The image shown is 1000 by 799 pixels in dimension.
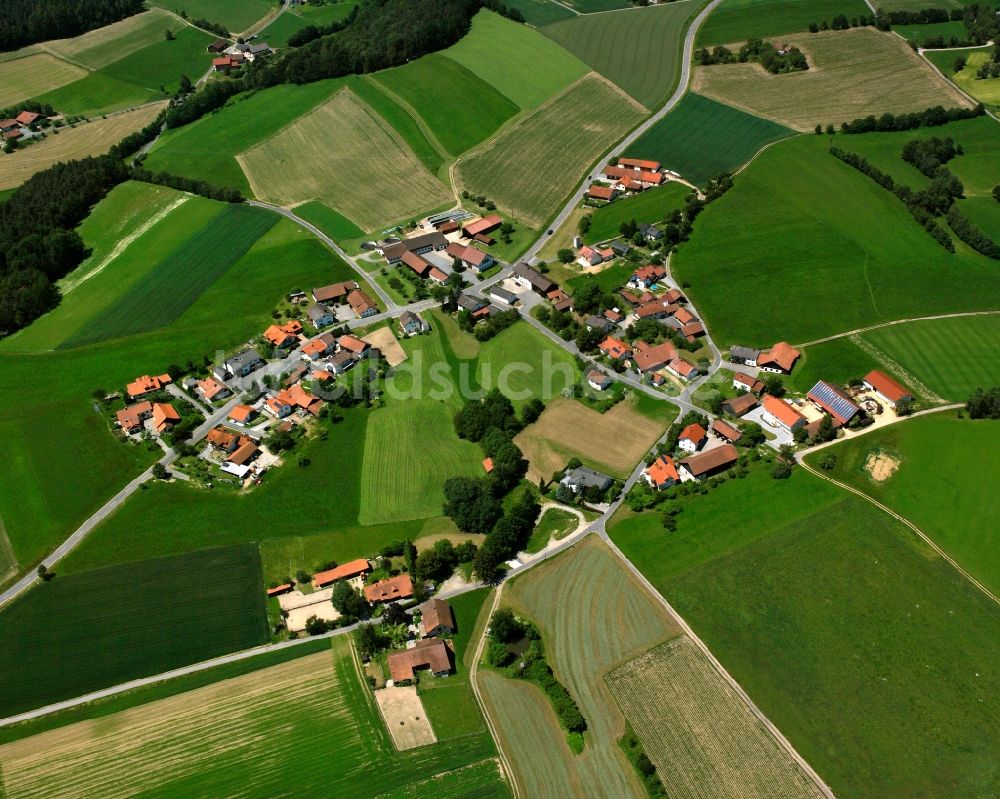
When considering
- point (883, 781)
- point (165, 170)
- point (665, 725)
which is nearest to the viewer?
point (883, 781)

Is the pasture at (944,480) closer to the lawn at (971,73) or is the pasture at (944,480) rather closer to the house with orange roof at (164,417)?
the house with orange roof at (164,417)

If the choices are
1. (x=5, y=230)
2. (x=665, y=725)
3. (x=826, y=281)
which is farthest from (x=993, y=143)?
(x=5, y=230)

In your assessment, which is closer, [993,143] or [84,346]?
[84,346]

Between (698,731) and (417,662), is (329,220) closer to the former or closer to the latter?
(417,662)

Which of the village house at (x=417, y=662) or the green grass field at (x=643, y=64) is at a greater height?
the green grass field at (x=643, y=64)

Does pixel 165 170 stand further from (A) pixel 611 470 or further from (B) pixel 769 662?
(B) pixel 769 662

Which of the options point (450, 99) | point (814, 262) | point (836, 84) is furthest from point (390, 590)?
point (836, 84)

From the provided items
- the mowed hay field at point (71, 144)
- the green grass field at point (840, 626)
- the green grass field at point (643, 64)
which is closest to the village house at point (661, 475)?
the green grass field at point (840, 626)
